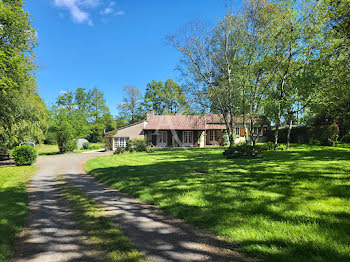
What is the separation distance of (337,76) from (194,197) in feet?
38.3

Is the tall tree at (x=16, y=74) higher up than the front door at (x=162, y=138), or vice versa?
the tall tree at (x=16, y=74)

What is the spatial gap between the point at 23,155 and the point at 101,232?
15096mm

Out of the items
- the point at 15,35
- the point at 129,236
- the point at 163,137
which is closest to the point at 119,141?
the point at 163,137

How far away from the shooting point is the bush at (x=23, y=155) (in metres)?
14.9

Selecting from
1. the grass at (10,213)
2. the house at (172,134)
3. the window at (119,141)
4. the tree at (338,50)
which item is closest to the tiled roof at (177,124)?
the house at (172,134)

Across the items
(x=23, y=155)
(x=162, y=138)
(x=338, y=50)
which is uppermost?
(x=338, y=50)

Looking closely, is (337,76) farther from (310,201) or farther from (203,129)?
(203,129)

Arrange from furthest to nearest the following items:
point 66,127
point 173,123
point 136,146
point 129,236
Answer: point 173,123 → point 66,127 → point 136,146 → point 129,236

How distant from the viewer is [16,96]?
1407 centimetres

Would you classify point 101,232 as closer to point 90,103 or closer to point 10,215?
point 10,215

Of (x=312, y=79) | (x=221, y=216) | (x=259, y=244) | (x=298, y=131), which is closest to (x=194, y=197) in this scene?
(x=221, y=216)

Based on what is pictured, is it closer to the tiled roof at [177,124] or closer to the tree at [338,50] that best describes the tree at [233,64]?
the tree at [338,50]

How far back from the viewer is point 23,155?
15.0m

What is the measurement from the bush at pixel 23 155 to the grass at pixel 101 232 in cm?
1165
